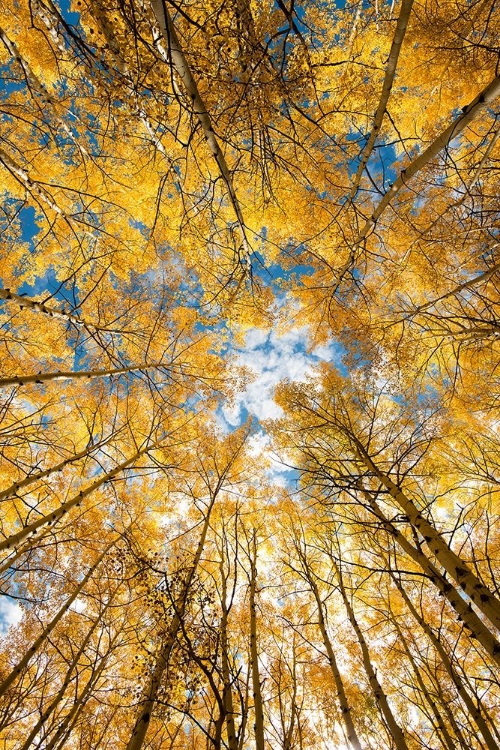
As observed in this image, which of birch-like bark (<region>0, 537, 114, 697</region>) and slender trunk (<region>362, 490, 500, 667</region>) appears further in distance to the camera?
birch-like bark (<region>0, 537, 114, 697</region>)

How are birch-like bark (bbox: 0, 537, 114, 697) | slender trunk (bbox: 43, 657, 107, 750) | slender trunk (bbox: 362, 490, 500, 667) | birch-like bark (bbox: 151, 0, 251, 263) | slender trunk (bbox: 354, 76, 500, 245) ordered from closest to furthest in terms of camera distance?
birch-like bark (bbox: 151, 0, 251, 263)
slender trunk (bbox: 362, 490, 500, 667)
slender trunk (bbox: 354, 76, 500, 245)
birch-like bark (bbox: 0, 537, 114, 697)
slender trunk (bbox: 43, 657, 107, 750)

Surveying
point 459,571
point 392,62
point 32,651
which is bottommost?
point 32,651

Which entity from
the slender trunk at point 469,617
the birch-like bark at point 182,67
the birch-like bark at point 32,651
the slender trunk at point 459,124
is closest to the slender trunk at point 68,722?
the birch-like bark at point 32,651

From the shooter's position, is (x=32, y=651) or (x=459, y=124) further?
(x=32, y=651)

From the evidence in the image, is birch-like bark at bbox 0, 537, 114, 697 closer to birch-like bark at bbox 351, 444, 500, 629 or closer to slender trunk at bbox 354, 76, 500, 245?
birch-like bark at bbox 351, 444, 500, 629

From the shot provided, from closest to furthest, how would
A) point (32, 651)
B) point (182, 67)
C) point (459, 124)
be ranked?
point (182, 67) → point (459, 124) → point (32, 651)

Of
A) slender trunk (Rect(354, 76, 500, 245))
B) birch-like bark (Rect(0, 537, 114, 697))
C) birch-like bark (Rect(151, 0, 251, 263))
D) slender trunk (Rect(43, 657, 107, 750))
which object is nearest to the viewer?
birch-like bark (Rect(151, 0, 251, 263))

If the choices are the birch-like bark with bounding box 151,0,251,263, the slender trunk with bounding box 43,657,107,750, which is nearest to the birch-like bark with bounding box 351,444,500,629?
the birch-like bark with bounding box 151,0,251,263

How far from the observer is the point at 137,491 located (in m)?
8.88

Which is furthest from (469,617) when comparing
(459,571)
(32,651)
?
(32,651)

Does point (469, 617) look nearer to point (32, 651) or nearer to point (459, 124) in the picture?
point (459, 124)

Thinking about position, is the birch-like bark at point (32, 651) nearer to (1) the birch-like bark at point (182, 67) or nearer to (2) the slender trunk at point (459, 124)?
(1) the birch-like bark at point (182, 67)

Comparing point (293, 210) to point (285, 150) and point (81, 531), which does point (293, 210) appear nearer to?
point (285, 150)

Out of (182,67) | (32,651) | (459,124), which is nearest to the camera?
(182,67)
